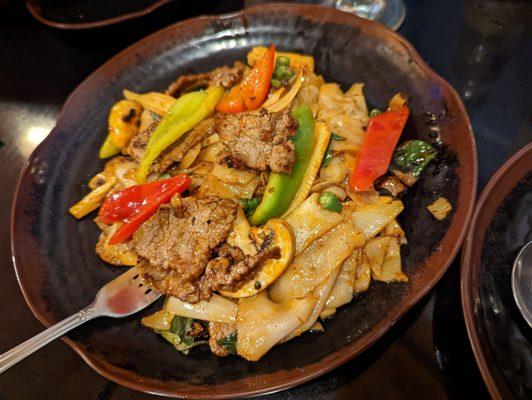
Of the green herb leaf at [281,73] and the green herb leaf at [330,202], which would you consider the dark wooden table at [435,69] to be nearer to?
the green herb leaf at [330,202]

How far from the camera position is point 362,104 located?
2.77m

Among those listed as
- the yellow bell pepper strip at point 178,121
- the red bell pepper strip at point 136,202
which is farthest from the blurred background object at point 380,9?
the red bell pepper strip at point 136,202

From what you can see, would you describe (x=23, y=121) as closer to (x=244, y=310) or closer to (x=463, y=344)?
(x=244, y=310)

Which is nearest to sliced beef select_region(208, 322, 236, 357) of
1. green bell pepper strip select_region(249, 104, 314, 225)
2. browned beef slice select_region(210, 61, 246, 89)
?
green bell pepper strip select_region(249, 104, 314, 225)

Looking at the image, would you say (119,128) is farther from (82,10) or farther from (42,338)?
(82,10)

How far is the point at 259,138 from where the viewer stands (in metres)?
2.42

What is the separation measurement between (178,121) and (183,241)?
35.8 inches

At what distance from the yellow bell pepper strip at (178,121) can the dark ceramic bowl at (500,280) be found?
6.07 ft

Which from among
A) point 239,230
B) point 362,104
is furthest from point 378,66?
point 239,230

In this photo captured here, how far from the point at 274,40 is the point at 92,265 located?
223 cm

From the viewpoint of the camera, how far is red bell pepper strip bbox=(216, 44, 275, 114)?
283cm

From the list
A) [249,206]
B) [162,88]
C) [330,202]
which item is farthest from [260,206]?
[162,88]

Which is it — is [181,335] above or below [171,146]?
below

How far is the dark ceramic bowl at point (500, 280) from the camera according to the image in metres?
1.74
